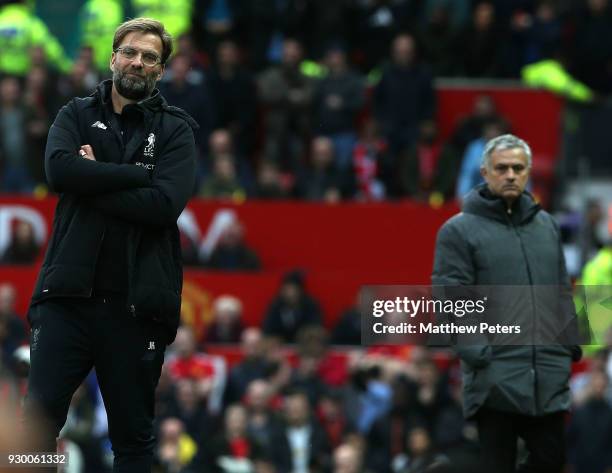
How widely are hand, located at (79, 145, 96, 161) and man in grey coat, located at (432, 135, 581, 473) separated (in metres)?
1.96

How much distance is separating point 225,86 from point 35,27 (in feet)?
8.13

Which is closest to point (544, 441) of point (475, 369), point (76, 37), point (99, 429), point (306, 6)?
point (475, 369)

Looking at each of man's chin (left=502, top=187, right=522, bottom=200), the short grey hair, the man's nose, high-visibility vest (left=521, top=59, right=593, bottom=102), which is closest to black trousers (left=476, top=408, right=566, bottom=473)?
man's chin (left=502, top=187, right=522, bottom=200)

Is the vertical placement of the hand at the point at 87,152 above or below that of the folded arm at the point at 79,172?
above

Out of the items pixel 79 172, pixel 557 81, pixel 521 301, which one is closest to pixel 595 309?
pixel 521 301

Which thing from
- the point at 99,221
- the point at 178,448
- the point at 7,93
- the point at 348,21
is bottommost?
the point at 178,448

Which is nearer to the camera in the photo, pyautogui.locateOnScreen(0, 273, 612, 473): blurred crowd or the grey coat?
the grey coat

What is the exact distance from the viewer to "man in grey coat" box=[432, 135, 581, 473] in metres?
8.22

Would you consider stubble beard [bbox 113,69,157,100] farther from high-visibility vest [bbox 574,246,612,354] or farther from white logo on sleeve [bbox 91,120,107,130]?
high-visibility vest [bbox 574,246,612,354]

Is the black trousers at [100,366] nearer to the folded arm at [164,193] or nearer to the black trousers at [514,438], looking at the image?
the folded arm at [164,193]

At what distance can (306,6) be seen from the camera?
19.8 m

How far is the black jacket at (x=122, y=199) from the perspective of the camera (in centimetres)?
695

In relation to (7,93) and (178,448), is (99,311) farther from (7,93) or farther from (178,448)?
(7,93)

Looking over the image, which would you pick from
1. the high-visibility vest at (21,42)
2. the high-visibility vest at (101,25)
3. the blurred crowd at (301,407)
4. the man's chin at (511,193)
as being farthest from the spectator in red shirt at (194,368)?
the man's chin at (511,193)
